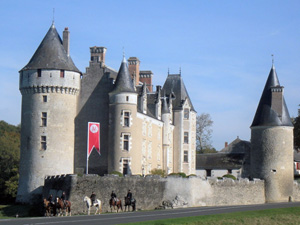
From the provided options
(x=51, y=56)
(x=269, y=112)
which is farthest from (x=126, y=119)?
(x=269, y=112)

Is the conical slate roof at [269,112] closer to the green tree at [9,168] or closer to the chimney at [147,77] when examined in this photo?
the chimney at [147,77]

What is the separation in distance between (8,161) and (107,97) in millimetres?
17211

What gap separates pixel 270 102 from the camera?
49.7 meters

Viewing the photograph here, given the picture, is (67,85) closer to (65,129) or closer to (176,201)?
(65,129)

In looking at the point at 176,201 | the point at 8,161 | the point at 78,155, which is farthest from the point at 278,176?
the point at 8,161

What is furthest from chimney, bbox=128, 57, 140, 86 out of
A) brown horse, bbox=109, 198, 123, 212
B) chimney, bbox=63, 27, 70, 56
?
brown horse, bbox=109, 198, 123, 212

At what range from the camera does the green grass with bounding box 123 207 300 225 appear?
85.5 ft

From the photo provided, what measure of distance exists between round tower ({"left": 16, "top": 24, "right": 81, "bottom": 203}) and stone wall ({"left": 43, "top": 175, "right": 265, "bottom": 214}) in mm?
2729

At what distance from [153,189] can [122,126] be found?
26.0 ft

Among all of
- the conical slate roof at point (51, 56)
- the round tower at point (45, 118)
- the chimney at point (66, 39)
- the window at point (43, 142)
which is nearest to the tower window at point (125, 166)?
the round tower at point (45, 118)

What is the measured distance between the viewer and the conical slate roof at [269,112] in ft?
160

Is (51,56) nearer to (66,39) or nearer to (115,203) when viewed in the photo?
(66,39)

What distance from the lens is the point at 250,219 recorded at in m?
29.3

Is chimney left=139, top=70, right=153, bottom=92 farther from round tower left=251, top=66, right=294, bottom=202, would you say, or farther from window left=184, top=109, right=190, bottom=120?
round tower left=251, top=66, right=294, bottom=202
